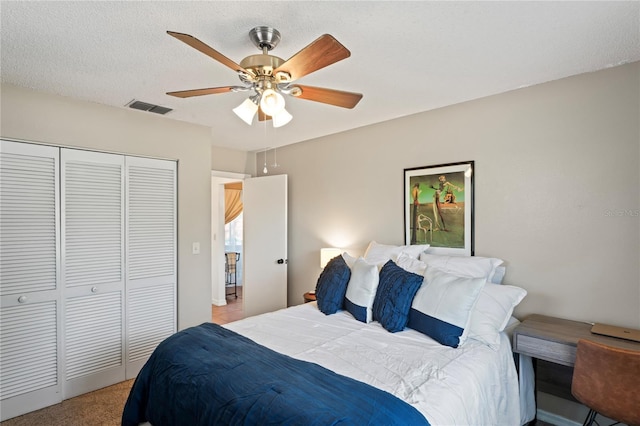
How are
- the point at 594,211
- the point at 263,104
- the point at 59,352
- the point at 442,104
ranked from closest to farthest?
1. the point at 263,104
2. the point at 594,211
3. the point at 59,352
4. the point at 442,104

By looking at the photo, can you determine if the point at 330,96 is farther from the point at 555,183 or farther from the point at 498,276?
the point at 498,276

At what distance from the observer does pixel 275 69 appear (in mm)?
1678

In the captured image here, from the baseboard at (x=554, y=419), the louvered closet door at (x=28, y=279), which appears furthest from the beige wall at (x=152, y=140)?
the baseboard at (x=554, y=419)

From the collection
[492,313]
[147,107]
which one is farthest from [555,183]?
[147,107]

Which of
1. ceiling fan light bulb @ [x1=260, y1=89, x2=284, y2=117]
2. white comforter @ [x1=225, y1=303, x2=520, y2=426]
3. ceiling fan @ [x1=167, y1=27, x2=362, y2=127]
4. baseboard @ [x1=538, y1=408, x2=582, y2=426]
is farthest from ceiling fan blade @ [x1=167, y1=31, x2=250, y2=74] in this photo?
baseboard @ [x1=538, y1=408, x2=582, y2=426]

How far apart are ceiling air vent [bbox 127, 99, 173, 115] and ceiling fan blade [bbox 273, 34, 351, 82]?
176 cm

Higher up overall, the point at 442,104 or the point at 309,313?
the point at 442,104

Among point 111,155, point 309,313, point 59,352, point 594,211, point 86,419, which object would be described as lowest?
point 86,419

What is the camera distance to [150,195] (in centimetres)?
325

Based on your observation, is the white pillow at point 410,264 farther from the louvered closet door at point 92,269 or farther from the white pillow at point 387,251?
the louvered closet door at point 92,269

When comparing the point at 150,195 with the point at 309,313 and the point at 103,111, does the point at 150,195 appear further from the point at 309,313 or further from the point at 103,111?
the point at 309,313

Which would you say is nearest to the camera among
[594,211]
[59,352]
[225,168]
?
[594,211]

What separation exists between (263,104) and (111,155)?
79.1 inches

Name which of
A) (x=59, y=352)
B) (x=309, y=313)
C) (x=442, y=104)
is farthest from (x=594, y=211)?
(x=59, y=352)
